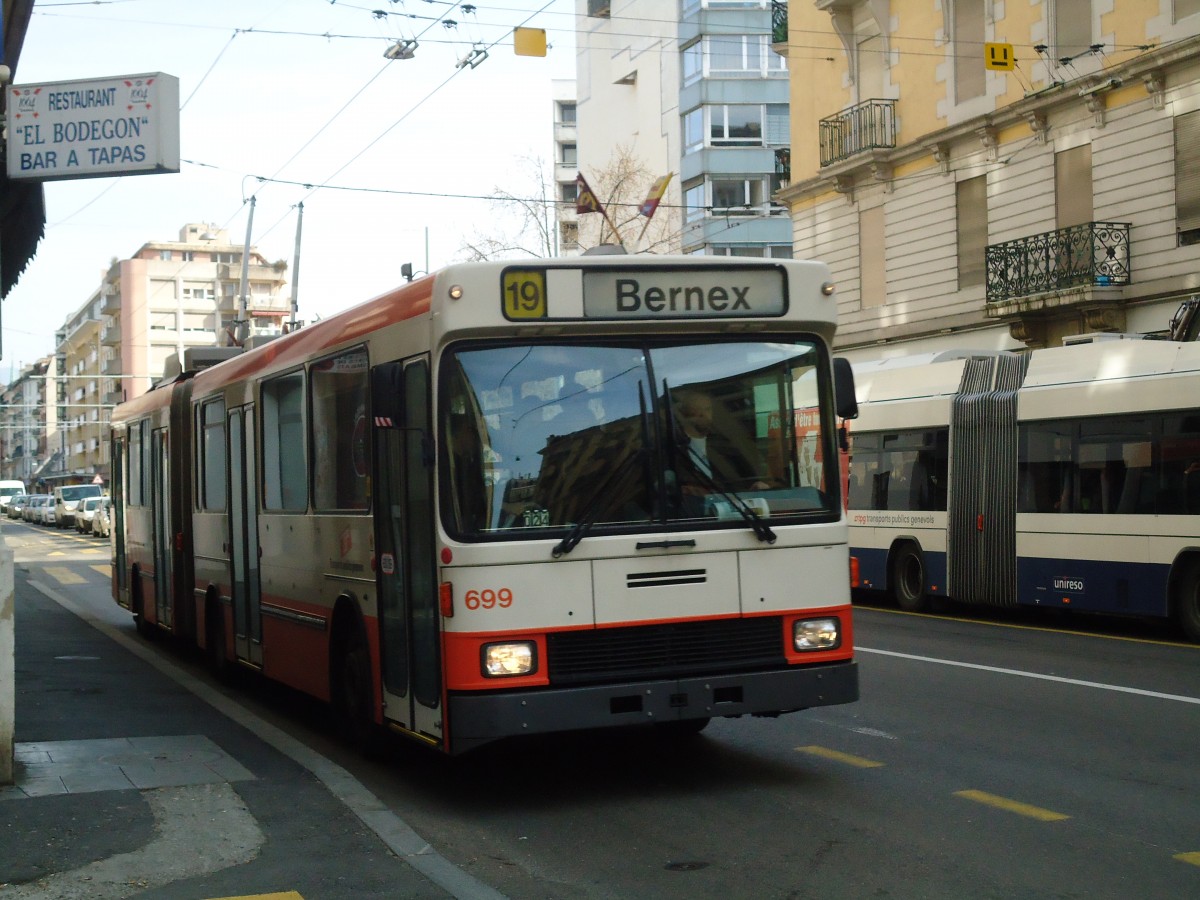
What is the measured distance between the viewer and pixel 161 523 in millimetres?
15719

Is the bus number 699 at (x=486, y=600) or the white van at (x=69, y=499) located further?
the white van at (x=69, y=499)

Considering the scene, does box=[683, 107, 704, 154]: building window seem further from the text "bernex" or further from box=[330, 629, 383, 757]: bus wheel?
the text "bernex"

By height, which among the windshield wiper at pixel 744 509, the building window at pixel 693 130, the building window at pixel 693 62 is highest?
the building window at pixel 693 62

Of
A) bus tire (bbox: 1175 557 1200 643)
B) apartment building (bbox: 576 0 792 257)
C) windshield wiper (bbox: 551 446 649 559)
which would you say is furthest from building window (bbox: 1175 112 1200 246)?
apartment building (bbox: 576 0 792 257)

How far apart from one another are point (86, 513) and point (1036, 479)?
4942 cm

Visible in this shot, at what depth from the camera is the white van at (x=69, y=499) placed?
6538 cm

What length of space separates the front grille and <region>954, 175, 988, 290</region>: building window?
24.4 metres

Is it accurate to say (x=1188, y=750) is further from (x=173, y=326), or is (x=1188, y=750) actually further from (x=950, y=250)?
(x=173, y=326)

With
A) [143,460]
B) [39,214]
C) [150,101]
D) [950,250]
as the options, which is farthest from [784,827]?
[950,250]

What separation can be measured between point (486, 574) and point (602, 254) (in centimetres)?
188

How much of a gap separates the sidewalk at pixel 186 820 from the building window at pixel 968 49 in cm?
2400

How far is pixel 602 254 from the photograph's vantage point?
8375mm

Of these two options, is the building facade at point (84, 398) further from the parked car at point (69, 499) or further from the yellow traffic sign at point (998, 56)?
the yellow traffic sign at point (998, 56)

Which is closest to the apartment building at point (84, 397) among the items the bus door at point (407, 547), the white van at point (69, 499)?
the white van at point (69, 499)
